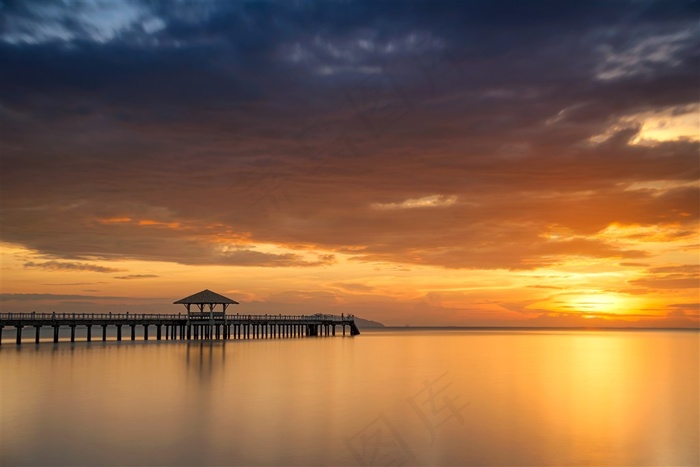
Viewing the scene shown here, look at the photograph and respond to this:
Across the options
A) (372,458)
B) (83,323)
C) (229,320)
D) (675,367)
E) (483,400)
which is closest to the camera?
(372,458)

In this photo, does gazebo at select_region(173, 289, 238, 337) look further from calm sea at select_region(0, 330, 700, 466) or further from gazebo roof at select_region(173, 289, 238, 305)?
calm sea at select_region(0, 330, 700, 466)

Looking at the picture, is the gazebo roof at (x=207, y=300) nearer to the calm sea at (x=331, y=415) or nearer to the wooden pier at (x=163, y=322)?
the wooden pier at (x=163, y=322)

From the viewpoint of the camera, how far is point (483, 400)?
108 ft

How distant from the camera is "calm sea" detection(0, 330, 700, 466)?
20.6 meters

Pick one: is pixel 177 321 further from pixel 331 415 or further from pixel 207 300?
pixel 331 415

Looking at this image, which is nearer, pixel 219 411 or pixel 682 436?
pixel 682 436

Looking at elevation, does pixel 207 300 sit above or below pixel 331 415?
above

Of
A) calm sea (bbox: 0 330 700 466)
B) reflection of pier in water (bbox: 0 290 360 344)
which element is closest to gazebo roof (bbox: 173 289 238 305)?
reflection of pier in water (bbox: 0 290 360 344)

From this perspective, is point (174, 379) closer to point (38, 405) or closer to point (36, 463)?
point (38, 405)

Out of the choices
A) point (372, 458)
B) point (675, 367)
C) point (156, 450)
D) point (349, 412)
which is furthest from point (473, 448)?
point (675, 367)

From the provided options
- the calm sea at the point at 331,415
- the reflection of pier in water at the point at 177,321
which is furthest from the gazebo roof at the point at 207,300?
the calm sea at the point at 331,415

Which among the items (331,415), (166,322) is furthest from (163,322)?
(331,415)

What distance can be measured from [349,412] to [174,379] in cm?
1350

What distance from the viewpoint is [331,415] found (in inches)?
1081
